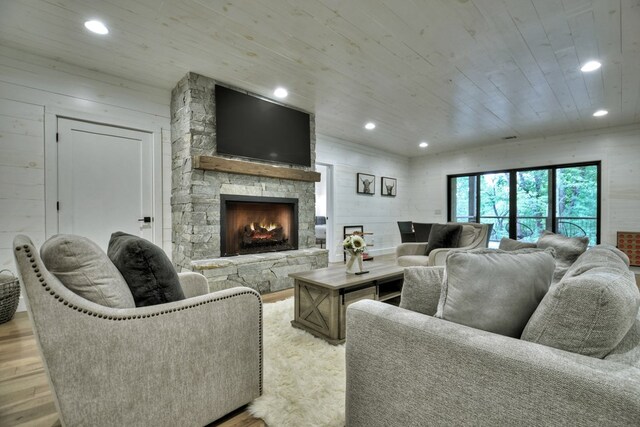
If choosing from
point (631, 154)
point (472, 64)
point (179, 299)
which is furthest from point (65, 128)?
point (631, 154)

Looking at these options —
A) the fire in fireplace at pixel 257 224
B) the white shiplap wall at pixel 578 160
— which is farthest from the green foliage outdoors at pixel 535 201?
the fire in fireplace at pixel 257 224

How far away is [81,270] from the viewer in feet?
3.82

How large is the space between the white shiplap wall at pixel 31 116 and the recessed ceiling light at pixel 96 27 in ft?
2.85

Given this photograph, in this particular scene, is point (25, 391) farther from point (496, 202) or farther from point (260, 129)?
point (496, 202)

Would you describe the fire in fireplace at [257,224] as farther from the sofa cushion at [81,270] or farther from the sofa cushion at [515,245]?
the sofa cushion at [515,245]

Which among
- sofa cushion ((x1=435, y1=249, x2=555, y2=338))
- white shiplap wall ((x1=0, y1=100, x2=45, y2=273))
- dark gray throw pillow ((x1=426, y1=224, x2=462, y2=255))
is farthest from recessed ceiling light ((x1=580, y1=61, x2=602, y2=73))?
white shiplap wall ((x1=0, y1=100, x2=45, y2=273))

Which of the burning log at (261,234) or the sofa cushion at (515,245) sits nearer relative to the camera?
the sofa cushion at (515,245)

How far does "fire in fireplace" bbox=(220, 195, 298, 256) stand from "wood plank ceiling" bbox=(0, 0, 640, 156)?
142 centimetres

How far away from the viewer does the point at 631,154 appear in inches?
200

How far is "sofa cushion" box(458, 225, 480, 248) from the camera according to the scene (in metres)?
3.77

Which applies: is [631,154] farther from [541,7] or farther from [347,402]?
[347,402]

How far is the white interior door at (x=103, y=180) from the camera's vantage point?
10.1ft

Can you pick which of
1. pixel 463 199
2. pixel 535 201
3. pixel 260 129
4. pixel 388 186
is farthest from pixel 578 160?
pixel 260 129

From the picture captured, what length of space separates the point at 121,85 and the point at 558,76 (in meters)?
4.89
